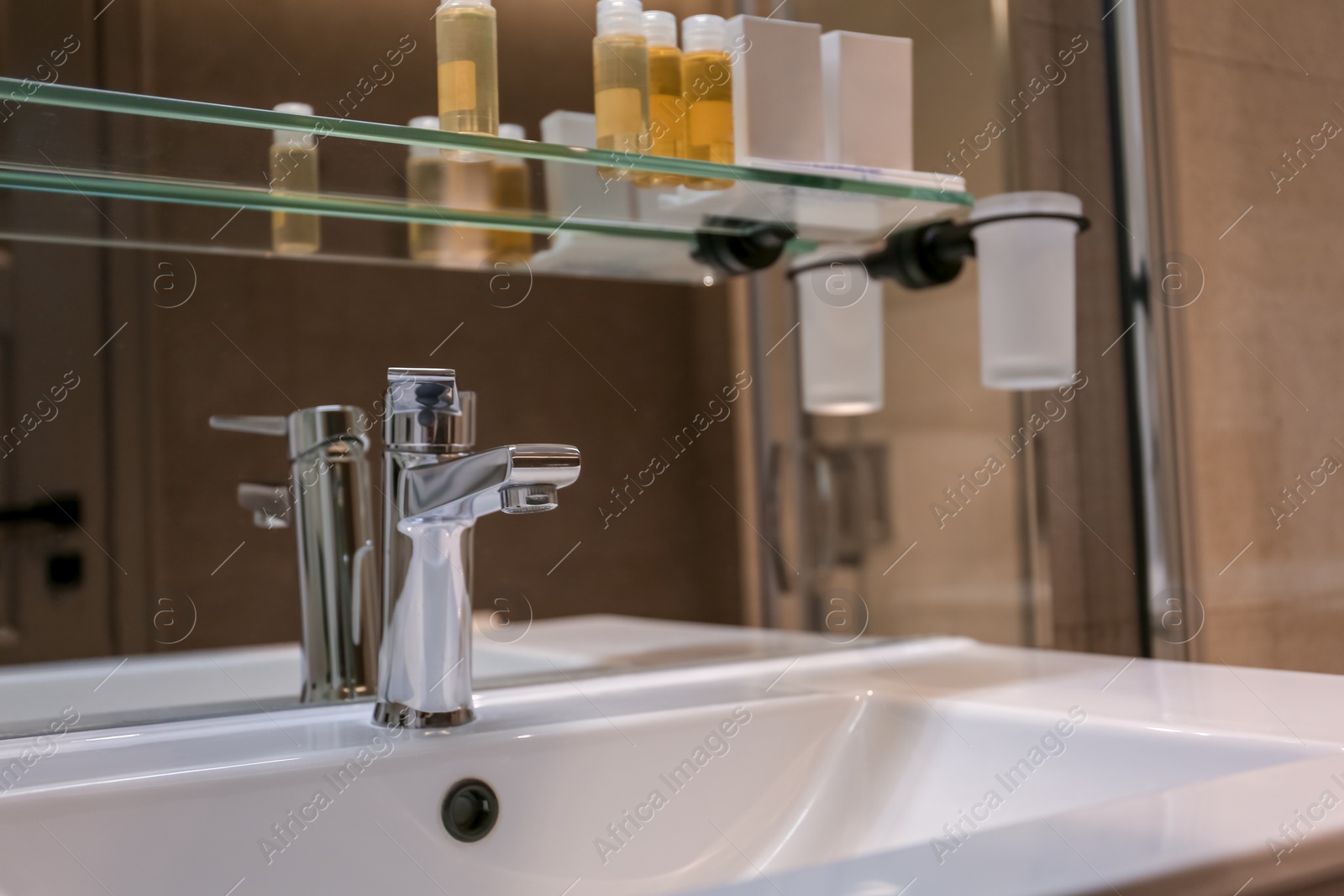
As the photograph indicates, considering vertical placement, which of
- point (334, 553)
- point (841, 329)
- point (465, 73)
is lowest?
point (334, 553)

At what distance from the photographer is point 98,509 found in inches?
29.4

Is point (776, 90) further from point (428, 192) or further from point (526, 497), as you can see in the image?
point (526, 497)

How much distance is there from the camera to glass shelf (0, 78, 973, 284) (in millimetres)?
638

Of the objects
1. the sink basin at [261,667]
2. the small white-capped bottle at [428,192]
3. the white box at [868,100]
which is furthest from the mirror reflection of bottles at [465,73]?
the sink basin at [261,667]

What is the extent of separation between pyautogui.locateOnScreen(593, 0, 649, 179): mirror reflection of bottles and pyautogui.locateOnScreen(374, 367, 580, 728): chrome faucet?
9.1 inches

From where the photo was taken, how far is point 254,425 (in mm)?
731

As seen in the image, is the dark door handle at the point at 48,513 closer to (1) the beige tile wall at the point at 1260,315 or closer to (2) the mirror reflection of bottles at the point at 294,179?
(2) the mirror reflection of bottles at the point at 294,179

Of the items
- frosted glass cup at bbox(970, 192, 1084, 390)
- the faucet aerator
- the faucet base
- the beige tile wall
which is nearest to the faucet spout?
the faucet aerator

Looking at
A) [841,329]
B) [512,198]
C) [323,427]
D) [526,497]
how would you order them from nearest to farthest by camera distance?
[526,497] < [323,427] < [512,198] < [841,329]

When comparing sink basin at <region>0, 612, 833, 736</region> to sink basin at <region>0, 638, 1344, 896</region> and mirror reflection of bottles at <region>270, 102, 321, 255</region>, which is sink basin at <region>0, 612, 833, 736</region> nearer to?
sink basin at <region>0, 638, 1344, 896</region>

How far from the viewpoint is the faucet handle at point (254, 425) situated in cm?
72

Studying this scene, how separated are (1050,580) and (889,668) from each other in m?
0.42

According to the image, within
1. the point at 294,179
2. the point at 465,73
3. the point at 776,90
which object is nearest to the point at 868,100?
the point at 776,90

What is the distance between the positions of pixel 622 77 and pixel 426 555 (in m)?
0.34
